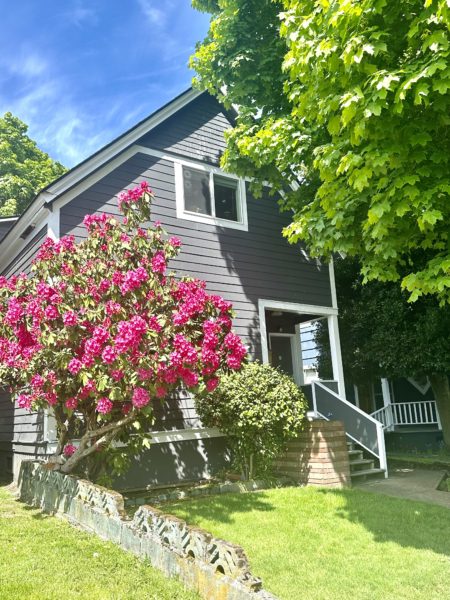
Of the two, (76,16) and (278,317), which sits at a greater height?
(76,16)

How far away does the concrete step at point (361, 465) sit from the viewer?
9.27 m

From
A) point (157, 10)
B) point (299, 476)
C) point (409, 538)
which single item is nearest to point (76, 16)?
point (157, 10)

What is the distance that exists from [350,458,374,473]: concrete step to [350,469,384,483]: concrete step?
87mm

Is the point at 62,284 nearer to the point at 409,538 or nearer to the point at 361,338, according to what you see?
the point at 409,538

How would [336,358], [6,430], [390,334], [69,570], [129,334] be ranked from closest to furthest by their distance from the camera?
[69,570] → [129,334] → [6,430] → [336,358] → [390,334]

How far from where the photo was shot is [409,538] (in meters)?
5.41

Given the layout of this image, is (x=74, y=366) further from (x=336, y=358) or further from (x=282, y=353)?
(x=282, y=353)

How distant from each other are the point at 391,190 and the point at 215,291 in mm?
4679

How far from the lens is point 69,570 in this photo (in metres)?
4.06

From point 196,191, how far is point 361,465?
21.1 feet

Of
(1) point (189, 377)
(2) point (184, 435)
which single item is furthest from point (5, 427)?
(1) point (189, 377)

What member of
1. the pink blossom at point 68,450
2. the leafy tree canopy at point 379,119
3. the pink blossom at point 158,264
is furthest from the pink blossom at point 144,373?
the leafy tree canopy at point 379,119

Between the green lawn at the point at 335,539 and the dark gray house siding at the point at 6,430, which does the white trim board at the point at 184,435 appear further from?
the dark gray house siding at the point at 6,430

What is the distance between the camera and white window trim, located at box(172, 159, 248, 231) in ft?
31.8
